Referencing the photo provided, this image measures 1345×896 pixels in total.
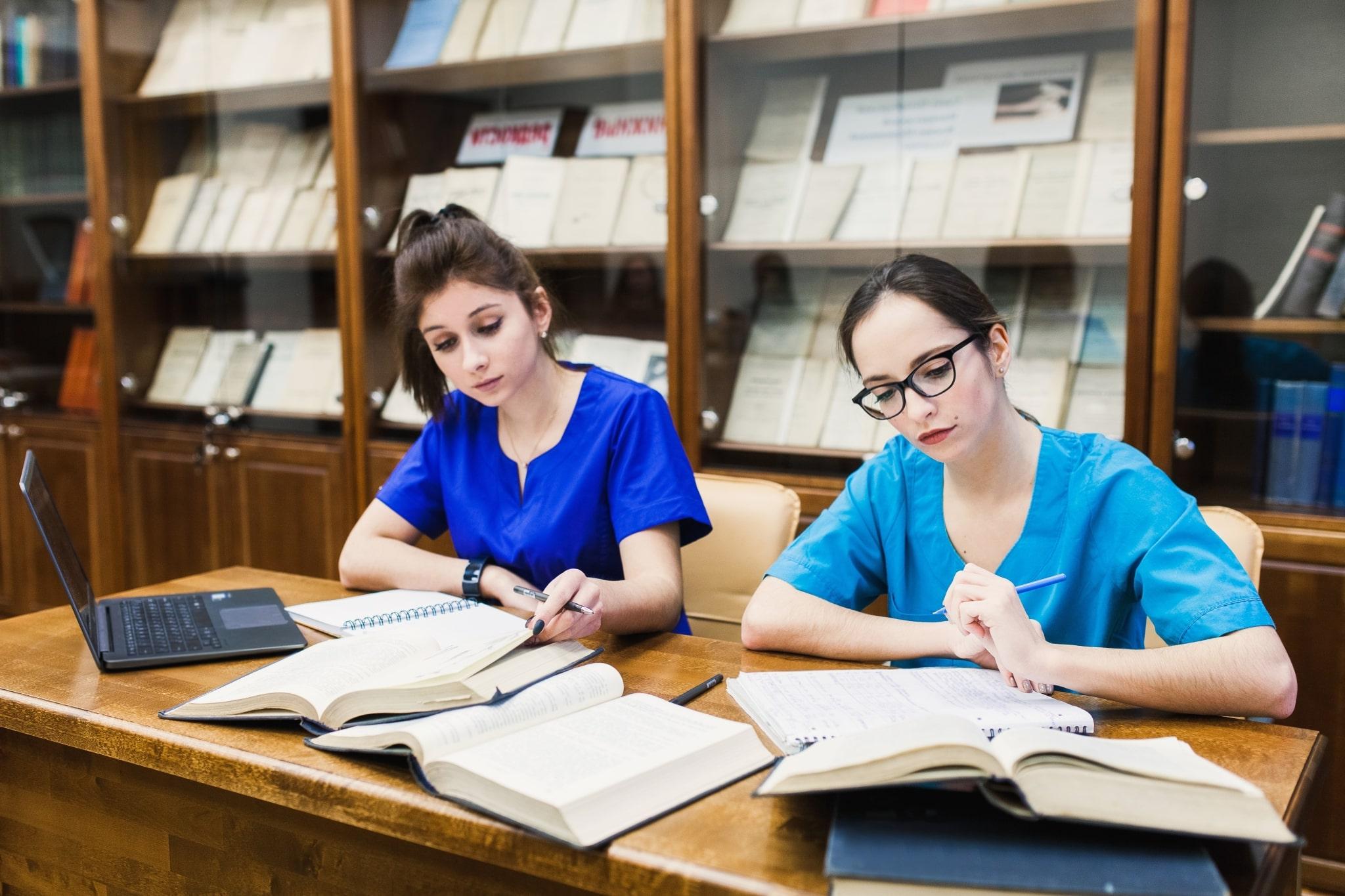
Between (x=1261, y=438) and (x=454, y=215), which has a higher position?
(x=454, y=215)

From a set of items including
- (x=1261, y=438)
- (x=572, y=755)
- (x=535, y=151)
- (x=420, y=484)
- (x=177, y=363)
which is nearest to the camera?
(x=572, y=755)

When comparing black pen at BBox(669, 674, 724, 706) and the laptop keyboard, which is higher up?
black pen at BBox(669, 674, 724, 706)

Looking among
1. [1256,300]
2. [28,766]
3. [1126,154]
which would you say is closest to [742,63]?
[1126,154]

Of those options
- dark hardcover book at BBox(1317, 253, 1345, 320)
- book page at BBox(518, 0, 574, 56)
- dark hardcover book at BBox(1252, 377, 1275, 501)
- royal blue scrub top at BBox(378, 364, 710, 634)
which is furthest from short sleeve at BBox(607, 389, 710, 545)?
book page at BBox(518, 0, 574, 56)

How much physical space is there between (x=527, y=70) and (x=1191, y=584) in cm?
234

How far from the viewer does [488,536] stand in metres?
1.94

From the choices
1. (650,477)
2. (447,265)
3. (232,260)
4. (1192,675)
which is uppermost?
(232,260)

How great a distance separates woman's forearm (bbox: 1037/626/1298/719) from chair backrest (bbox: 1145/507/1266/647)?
0.96ft

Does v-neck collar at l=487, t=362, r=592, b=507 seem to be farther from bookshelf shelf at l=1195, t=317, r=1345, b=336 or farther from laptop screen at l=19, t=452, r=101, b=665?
bookshelf shelf at l=1195, t=317, r=1345, b=336

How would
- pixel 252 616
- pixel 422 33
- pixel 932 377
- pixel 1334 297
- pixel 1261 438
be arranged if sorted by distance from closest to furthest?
1. pixel 932 377
2. pixel 252 616
3. pixel 1334 297
4. pixel 1261 438
5. pixel 422 33

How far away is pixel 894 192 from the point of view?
8.66 feet

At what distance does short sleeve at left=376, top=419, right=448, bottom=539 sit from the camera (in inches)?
81.0

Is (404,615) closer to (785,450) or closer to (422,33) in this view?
(785,450)

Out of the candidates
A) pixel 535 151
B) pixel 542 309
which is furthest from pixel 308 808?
pixel 535 151
